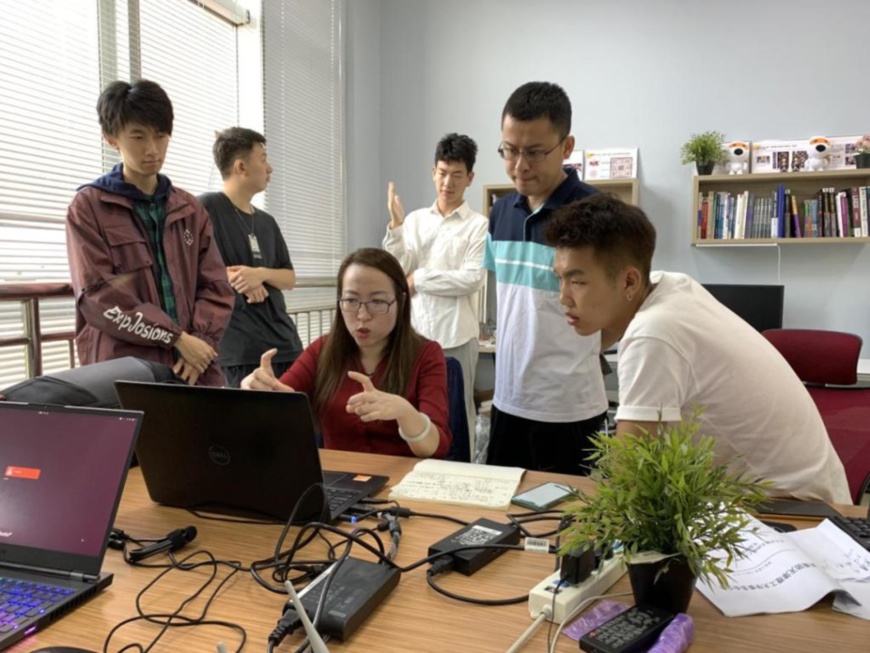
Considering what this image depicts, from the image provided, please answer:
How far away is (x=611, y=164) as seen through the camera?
13.4ft

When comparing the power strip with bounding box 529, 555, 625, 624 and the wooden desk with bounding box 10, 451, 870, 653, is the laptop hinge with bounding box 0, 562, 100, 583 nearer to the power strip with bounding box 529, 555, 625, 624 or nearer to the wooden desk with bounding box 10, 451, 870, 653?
the wooden desk with bounding box 10, 451, 870, 653

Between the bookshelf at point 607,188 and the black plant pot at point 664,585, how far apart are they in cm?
Answer: 327

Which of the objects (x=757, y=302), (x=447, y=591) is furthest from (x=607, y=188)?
(x=447, y=591)

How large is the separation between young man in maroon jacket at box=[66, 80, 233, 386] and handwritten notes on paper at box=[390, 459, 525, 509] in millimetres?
925

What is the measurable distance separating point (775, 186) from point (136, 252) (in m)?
3.59

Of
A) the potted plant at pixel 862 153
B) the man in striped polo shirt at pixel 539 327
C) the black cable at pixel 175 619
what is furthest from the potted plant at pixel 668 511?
the potted plant at pixel 862 153

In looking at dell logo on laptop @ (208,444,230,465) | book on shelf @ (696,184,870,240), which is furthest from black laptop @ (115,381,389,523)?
book on shelf @ (696,184,870,240)

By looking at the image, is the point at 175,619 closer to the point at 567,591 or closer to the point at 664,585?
the point at 567,591

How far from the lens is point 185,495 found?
1174 millimetres

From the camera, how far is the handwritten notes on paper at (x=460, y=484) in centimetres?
122

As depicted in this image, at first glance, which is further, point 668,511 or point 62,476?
point 62,476

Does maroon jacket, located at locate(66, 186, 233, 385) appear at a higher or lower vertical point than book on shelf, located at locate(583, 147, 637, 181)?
lower

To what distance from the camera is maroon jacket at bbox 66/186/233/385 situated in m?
1.79

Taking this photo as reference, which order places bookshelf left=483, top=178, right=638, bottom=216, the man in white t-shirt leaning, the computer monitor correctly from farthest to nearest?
1. bookshelf left=483, top=178, right=638, bottom=216
2. the computer monitor
3. the man in white t-shirt leaning
